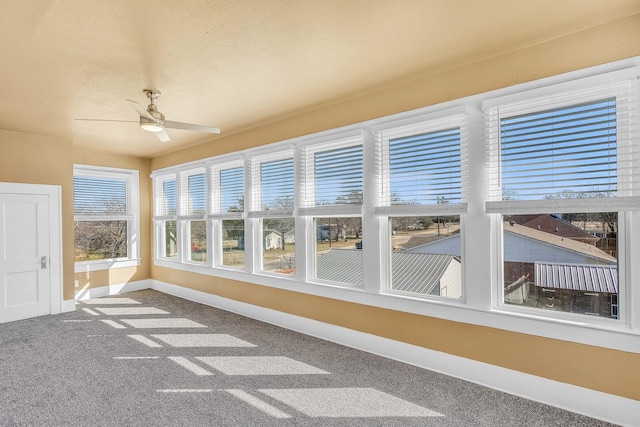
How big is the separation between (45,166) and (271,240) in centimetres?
380

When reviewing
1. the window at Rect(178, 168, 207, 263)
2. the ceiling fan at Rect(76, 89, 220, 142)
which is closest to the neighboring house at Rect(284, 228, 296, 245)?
the ceiling fan at Rect(76, 89, 220, 142)

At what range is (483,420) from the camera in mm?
2379

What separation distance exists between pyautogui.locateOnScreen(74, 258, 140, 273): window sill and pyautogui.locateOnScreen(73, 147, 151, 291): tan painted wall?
0.06m

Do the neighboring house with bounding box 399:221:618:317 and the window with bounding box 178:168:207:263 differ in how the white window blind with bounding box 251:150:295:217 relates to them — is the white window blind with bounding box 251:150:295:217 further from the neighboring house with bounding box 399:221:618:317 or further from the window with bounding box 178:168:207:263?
the neighboring house with bounding box 399:221:618:317

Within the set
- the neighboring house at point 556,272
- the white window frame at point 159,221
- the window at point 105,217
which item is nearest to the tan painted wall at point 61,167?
the window at point 105,217

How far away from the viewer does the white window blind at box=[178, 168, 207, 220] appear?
19.3ft

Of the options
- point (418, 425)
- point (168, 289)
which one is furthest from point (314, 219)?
point (168, 289)

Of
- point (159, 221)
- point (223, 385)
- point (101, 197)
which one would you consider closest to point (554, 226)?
point (223, 385)

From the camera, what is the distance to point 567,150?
8.29 ft

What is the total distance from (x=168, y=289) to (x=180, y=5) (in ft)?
18.7

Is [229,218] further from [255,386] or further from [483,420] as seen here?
[483,420]

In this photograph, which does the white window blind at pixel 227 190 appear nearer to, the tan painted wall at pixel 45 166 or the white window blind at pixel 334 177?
the white window blind at pixel 334 177

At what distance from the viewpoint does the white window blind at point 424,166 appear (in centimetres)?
304

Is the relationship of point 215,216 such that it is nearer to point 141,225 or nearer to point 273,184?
point 273,184
